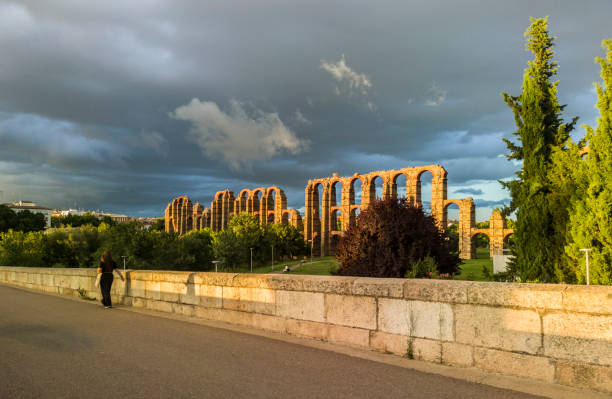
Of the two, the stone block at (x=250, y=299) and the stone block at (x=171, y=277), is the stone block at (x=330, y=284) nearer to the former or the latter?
the stone block at (x=250, y=299)

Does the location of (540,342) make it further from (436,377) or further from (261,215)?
(261,215)

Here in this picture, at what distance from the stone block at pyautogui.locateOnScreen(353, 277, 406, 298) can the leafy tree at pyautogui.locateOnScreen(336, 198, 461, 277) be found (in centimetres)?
661

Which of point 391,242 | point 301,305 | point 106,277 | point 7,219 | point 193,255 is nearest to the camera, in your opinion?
point 301,305

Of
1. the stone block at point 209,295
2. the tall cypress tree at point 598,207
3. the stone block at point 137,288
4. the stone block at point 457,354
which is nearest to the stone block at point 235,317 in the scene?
the stone block at point 209,295

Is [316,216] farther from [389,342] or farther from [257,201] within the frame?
[389,342]

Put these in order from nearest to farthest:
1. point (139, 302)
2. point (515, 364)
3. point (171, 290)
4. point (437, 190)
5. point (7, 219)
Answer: point (515, 364) < point (171, 290) < point (139, 302) < point (437, 190) < point (7, 219)

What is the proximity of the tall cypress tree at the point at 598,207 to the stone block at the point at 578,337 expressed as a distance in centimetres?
532

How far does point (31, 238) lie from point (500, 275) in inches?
1559

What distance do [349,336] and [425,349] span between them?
1130mm

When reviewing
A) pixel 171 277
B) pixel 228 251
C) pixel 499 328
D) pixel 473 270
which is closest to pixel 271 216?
pixel 228 251

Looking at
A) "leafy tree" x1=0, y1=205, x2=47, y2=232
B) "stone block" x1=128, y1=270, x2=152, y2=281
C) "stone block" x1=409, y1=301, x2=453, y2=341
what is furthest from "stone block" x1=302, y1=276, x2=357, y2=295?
"leafy tree" x1=0, y1=205, x2=47, y2=232

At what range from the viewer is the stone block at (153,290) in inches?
382

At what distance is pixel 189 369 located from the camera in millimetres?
5023

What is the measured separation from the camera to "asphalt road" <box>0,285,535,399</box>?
4.25 meters
